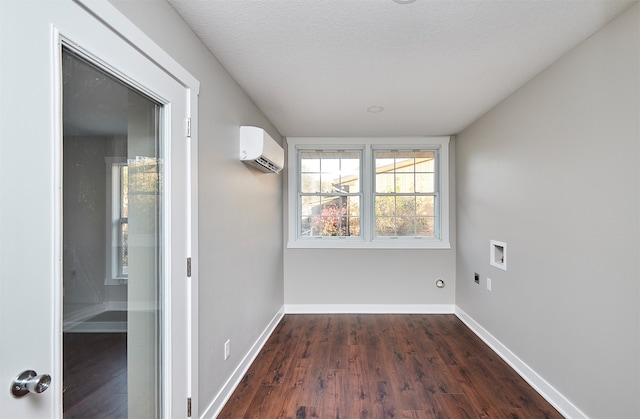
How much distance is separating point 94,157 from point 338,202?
10.5ft

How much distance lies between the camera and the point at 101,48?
1.05m

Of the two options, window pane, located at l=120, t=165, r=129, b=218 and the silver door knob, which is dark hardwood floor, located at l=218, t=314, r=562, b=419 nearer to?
the silver door knob

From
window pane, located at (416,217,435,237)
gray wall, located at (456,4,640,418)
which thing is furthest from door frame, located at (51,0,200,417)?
window pane, located at (416,217,435,237)

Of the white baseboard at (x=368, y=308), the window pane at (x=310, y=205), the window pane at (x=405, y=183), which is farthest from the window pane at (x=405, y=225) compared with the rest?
the window pane at (x=310, y=205)

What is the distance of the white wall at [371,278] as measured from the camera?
12.9 feet

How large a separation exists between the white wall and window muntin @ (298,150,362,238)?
0.33 meters

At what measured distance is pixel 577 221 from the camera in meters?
1.84

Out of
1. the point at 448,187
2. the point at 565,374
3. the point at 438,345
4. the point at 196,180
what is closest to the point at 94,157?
the point at 196,180

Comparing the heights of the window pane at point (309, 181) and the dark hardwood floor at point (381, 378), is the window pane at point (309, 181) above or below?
above

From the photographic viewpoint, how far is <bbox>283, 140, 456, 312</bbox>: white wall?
3.93 m

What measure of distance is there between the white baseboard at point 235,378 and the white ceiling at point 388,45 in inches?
88.2

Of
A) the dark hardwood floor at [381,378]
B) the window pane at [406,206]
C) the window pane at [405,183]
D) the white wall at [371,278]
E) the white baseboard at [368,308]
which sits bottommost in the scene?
the dark hardwood floor at [381,378]

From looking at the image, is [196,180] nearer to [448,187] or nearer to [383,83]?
[383,83]

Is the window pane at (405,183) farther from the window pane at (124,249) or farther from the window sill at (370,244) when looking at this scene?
the window pane at (124,249)
